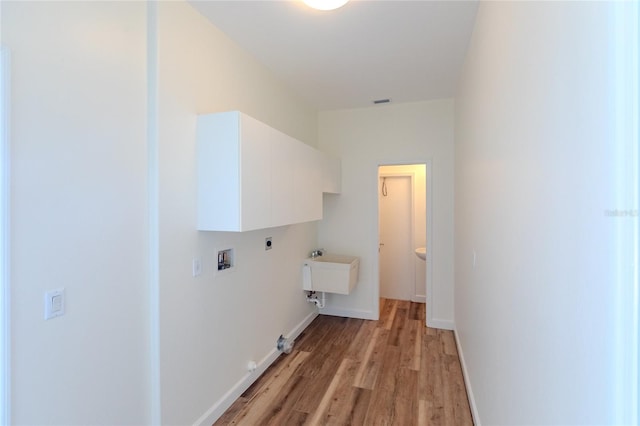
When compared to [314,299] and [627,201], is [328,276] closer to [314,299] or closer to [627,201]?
[314,299]

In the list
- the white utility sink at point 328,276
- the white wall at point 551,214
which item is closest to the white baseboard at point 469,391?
the white wall at point 551,214

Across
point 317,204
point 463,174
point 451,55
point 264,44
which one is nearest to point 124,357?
point 317,204

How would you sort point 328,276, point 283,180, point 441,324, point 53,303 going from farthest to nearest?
point 441,324 < point 328,276 < point 283,180 < point 53,303

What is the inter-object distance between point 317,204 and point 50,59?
229 centimetres

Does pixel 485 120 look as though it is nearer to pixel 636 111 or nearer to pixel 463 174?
pixel 463 174

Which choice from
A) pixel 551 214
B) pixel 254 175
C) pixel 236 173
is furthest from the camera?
pixel 254 175

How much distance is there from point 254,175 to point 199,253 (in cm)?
63

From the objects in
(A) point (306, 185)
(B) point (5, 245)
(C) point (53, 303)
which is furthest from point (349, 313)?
(B) point (5, 245)

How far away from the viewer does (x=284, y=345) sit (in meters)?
3.08

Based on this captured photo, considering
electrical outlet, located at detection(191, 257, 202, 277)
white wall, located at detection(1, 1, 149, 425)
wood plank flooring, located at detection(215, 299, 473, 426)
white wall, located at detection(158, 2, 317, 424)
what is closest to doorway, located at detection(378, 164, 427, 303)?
wood plank flooring, located at detection(215, 299, 473, 426)

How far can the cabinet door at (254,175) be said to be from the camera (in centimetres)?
198

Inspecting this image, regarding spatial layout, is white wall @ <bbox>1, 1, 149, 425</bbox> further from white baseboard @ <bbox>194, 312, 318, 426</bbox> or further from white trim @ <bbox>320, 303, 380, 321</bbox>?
white trim @ <bbox>320, 303, 380, 321</bbox>

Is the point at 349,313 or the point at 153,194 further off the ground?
the point at 153,194

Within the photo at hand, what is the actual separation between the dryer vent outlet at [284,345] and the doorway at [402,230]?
2317 millimetres
